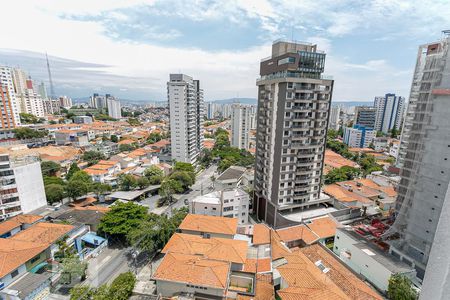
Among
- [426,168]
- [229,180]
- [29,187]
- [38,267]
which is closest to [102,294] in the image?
[38,267]

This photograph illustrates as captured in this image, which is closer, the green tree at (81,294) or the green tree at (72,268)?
the green tree at (81,294)

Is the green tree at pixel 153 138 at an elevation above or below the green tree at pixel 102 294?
above

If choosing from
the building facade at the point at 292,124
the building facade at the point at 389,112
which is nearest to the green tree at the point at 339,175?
the building facade at the point at 292,124

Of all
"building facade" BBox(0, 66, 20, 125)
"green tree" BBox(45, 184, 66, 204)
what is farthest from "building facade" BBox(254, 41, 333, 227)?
"building facade" BBox(0, 66, 20, 125)

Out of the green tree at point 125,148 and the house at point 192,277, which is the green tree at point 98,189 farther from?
the green tree at point 125,148

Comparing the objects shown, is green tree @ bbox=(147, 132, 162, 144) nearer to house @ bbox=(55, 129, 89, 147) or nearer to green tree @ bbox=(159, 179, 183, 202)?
house @ bbox=(55, 129, 89, 147)

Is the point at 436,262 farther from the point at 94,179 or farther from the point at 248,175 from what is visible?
the point at 94,179
